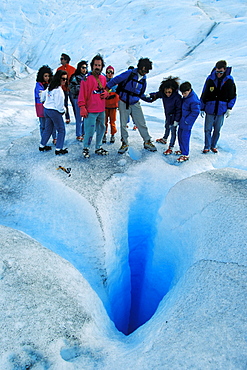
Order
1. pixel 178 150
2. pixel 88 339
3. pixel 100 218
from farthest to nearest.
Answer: pixel 178 150 < pixel 100 218 < pixel 88 339

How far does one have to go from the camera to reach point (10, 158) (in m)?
3.81

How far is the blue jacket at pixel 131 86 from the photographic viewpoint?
3.63 m

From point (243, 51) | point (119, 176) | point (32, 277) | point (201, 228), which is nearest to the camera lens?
point (32, 277)

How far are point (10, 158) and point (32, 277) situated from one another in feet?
8.22

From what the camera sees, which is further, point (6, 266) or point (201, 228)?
point (201, 228)

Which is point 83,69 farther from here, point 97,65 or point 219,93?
point 219,93

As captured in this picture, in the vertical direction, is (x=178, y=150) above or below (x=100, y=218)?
above

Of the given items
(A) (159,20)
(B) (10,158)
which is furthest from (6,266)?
(A) (159,20)

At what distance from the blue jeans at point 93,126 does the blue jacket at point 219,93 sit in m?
1.77

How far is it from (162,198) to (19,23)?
90.8ft

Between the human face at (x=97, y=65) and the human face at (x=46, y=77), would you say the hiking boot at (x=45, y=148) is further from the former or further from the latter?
the human face at (x=97, y=65)

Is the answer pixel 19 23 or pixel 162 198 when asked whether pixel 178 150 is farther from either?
pixel 19 23

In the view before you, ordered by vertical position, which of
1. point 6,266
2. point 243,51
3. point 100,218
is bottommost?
point 100,218

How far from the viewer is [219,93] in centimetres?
393
